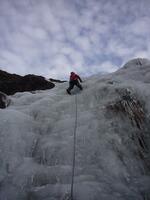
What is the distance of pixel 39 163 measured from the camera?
6.18 meters

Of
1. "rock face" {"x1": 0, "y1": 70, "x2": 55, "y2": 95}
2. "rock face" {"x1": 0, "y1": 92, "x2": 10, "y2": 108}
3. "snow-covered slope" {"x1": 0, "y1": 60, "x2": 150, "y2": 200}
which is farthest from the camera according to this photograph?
"rock face" {"x1": 0, "y1": 70, "x2": 55, "y2": 95}

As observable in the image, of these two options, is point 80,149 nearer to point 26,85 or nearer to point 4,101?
point 4,101

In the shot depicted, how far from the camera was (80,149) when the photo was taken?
6.44 meters

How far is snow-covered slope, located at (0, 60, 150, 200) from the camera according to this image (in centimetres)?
516

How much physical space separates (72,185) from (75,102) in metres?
4.35

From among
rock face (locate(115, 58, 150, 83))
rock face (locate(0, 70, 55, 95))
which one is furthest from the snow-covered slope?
rock face (locate(0, 70, 55, 95))

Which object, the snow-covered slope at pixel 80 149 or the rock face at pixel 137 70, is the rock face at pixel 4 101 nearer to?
the snow-covered slope at pixel 80 149

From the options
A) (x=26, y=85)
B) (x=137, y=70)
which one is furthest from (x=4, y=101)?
(x=137, y=70)

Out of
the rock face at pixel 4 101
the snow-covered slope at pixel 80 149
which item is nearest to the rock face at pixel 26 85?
the rock face at pixel 4 101

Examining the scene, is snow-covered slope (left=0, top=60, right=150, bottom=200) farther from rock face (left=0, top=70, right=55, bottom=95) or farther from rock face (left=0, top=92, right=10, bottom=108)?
rock face (left=0, top=70, right=55, bottom=95)

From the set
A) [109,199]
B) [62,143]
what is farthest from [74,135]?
[109,199]

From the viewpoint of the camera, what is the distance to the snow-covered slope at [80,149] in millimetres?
5160

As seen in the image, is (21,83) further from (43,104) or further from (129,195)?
(129,195)

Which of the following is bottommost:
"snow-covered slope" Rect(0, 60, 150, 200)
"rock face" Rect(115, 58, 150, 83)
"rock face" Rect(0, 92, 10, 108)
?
"snow-covered slope" Rect(0, 60, 150, 200)
